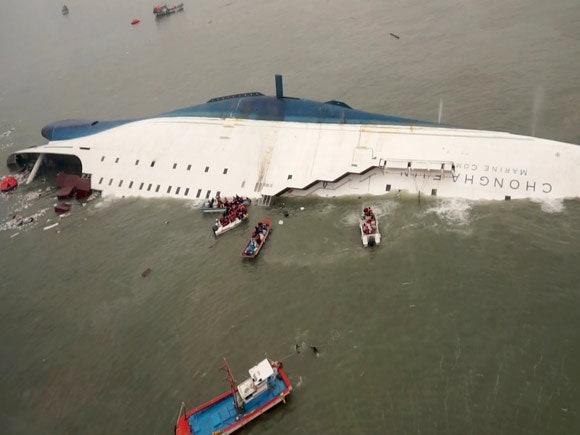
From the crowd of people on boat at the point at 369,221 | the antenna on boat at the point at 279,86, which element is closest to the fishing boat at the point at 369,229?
the crowd of people on boat at the point at 369,221

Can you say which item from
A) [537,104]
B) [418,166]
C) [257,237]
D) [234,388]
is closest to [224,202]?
[257,237]

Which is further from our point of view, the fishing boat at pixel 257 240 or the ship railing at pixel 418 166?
the ship railing at pixel 418 166

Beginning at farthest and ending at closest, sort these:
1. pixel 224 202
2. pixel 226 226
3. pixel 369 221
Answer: pixel 224 202 → pixel 226 226 → pixel 369 221

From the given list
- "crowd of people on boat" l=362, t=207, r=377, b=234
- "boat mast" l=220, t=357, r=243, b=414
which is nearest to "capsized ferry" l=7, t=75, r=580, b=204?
"crowd of people on boat" l=362, t=207, r=377, b=234

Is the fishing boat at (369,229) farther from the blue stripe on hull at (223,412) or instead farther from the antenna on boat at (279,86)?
the antenna on boat at (279,86)

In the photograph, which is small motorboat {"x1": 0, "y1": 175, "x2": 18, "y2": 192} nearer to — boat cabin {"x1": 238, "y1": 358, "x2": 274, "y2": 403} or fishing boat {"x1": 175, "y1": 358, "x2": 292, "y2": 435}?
fishing boat {"x1": 175, "y1": 358, "x2": 292, "y2": 435}

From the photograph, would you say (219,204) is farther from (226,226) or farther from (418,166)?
(418,166)
